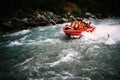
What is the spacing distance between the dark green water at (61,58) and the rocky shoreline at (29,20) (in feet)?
17.9

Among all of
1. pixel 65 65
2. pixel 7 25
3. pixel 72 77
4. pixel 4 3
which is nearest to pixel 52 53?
pixel 65 65

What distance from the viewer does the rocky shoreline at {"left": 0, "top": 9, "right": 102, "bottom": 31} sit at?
844 inches

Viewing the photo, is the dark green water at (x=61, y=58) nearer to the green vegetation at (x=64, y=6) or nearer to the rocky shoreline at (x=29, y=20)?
the rocky shoreline at (x=29, y=20)

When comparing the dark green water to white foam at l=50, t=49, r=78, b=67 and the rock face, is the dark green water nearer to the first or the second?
white foam at l=50, t=49, r=78, b=67

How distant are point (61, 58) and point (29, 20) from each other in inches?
506

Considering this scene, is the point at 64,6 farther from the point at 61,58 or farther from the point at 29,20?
the point at 61,58

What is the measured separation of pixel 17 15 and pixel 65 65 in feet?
50.0

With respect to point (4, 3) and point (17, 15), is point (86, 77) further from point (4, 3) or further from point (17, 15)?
point (4, 3)

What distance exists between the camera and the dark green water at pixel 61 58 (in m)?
9.21

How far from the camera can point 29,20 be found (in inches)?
898

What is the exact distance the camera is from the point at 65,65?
33.8 ft

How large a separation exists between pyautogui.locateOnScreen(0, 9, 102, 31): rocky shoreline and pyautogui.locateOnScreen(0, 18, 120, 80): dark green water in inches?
215

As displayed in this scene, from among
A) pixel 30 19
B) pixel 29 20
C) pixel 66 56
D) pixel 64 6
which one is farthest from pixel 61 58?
pixel 64 6

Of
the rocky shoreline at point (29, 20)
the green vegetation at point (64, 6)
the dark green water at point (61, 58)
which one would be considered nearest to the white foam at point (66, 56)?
the dark green water at point (61, 58)
